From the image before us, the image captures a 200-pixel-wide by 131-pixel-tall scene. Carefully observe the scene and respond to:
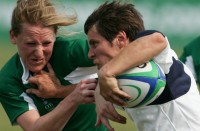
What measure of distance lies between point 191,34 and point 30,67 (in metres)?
4.26

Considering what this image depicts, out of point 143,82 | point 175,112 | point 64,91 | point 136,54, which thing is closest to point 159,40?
point 136,54

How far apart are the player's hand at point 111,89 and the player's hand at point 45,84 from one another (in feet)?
4.36

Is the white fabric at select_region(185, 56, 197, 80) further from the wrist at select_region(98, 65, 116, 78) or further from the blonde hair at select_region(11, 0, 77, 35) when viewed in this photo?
the wrist at select_region(98, 65, 116, 78)

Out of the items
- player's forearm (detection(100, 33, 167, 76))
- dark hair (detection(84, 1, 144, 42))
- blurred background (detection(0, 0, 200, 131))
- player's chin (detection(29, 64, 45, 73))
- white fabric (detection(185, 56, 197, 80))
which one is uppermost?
player's forearm (detection(100, 33, 167, 76))

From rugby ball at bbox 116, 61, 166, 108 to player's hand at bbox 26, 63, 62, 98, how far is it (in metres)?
1.29

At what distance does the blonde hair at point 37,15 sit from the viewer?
15.6 feet

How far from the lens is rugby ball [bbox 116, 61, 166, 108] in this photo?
3.53m

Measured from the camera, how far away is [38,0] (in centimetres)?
482

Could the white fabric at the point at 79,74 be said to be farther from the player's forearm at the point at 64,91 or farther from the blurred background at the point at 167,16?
the blurred background at the point at 167,16

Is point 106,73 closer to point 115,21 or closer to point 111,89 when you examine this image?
point 111,89

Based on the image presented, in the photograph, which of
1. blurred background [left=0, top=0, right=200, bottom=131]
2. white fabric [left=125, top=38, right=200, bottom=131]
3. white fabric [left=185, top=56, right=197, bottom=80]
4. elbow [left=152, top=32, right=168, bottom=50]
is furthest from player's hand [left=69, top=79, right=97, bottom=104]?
blurred background [left=0, top=0, right=200, bottom=131]

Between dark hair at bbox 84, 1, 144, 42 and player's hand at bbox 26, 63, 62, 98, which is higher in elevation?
dark hair at bbox 84, 1, 144, 42

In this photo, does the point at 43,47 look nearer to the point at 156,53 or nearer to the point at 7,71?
the point at 7,71

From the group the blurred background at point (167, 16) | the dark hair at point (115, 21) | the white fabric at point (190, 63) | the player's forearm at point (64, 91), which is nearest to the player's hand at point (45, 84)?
the player's forearm at point (64, 91)
